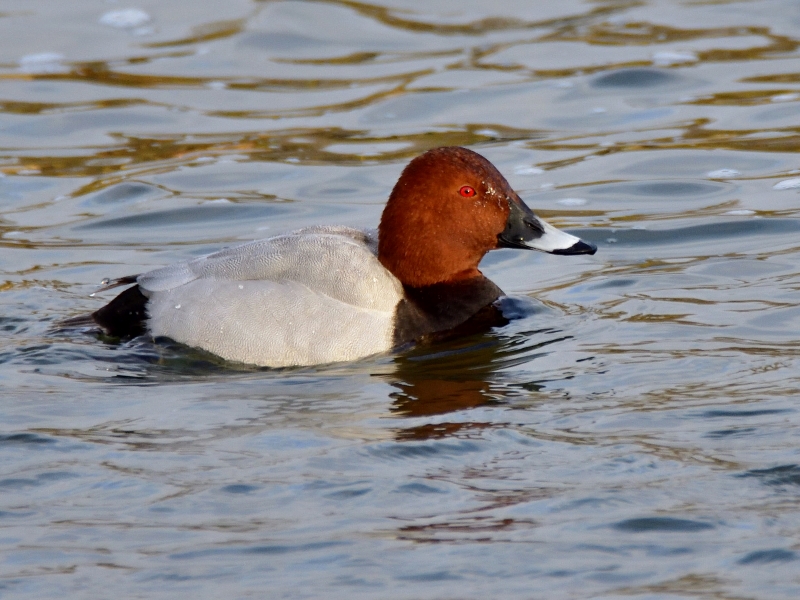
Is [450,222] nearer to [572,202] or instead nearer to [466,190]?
[466,190]

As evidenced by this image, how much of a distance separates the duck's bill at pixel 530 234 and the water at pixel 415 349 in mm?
349

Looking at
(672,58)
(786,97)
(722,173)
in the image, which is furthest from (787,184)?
(672,58)

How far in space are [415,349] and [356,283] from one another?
43 cm

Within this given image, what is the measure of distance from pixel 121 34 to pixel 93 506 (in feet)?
30.6

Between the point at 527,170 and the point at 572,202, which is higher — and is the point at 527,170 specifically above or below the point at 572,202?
above

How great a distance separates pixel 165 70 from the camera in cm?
1220

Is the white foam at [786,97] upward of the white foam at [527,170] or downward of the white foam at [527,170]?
upward

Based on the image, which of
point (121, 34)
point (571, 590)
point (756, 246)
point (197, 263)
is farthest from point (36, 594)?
point (121, 34)

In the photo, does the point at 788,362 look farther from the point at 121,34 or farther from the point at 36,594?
the point at 121,34

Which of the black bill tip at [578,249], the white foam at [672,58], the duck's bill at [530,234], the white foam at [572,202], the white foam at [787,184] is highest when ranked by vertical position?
the white foam at [672,58]

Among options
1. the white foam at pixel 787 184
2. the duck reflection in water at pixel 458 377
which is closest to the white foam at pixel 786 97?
the white foam at pixel 787 184

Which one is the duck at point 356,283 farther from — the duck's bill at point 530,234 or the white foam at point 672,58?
the white foam at point 672,58

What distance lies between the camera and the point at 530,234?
6715mm

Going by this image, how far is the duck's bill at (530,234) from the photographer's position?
668 centimetres
